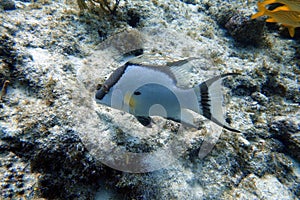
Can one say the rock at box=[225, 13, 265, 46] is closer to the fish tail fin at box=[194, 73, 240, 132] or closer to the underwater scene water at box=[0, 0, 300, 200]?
the underwater scene water at box=[0, 0, 300, 200]

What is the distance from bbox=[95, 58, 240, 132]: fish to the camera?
68.6 inches

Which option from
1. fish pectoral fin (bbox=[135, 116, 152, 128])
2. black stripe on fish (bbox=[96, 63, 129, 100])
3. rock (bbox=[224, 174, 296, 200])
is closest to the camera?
black stripe on fish (bbox=[96, 63, 129, 100])

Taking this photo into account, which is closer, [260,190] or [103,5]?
[260,190]

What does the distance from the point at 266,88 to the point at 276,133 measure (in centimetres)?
83

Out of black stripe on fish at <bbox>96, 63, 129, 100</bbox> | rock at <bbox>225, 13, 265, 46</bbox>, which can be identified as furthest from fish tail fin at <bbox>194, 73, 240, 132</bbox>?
rock at <bbox>225, 13, 265, 46</bbox>

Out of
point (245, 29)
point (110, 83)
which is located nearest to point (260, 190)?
point (110, 83)

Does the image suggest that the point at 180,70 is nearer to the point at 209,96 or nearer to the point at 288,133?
the point at 209,96

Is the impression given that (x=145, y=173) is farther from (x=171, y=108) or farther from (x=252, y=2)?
(x=252, y=2)

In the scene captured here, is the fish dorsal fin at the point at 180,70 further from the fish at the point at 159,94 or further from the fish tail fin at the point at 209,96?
the fish tail fin at the point at 209,96

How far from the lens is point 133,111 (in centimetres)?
189

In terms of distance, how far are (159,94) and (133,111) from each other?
0.30 metres

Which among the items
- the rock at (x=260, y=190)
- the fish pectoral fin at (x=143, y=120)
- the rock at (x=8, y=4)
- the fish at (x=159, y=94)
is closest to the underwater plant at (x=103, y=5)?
the rock at (x=8, y=4)

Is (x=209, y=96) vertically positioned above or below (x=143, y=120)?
above

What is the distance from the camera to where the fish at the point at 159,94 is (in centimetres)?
174
